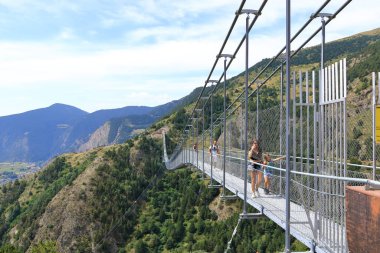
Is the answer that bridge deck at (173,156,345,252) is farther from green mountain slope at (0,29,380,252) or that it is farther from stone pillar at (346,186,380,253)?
green mountain slope at (0,29,380,252)

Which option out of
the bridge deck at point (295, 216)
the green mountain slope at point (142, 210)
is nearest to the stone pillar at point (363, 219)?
the bridge deck at point (295, 216)

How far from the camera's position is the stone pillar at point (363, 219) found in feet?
10.7

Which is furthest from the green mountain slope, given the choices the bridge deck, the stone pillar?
the stone pillar

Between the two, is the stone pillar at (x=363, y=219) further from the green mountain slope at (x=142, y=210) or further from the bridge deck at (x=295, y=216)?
the green mountain slope at (x=142, y=210)

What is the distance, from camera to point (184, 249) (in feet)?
188

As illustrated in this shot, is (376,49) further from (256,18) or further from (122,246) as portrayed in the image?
(256,18)

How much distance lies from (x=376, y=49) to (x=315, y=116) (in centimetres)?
7151

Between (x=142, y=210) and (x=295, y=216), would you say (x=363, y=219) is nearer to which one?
(x=295, y=216)

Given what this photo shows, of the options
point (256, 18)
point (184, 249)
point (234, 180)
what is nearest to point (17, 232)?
point (184, 249)

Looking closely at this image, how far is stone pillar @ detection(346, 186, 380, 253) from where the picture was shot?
3.27 metres

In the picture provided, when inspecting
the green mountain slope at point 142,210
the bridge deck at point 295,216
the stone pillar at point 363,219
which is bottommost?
the green mountain slope at point 142,210

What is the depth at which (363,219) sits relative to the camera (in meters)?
3.44

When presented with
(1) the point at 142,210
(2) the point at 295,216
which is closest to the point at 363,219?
(2) the point at 295,216

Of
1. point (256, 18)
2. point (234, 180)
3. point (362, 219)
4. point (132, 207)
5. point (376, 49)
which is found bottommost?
point (132, 207)
